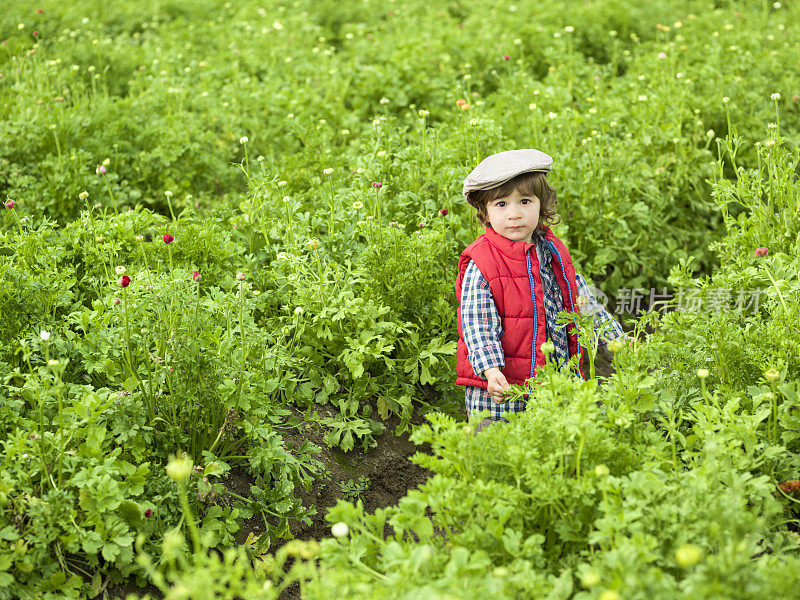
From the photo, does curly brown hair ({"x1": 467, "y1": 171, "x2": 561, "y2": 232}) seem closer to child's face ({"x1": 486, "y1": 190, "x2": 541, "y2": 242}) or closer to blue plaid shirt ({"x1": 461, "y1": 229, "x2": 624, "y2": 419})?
child's face ({"x1": 486, "y1": 190, "x2": 541, "y2": 242})

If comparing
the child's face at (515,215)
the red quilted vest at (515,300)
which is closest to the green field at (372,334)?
the red quilted vest at (515,300)

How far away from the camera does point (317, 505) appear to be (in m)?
3.50

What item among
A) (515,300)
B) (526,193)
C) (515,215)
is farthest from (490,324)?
(526,193)

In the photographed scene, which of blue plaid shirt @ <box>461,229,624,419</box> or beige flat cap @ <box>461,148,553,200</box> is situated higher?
beige flat cap @ <box>461,148,553,200</box>

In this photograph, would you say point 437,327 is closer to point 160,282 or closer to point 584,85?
point 160,282

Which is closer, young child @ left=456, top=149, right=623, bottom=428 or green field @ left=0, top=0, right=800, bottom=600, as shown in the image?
green field @ left=0, top=0, right=800, bottom=600

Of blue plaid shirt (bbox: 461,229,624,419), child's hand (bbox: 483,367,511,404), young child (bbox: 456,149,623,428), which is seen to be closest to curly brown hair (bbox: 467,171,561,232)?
young child (bbox: 456,149,623,428)

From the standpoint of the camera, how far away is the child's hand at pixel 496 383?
129 inches

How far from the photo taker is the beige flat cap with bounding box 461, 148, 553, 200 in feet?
11.0

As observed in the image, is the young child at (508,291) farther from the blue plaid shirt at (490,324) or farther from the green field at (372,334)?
the green field at (372,334)

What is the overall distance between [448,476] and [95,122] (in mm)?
4168

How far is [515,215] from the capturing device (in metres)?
3.40

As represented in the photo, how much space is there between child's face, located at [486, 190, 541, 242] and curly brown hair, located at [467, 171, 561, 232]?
25mm

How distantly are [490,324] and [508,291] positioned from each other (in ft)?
0.55
